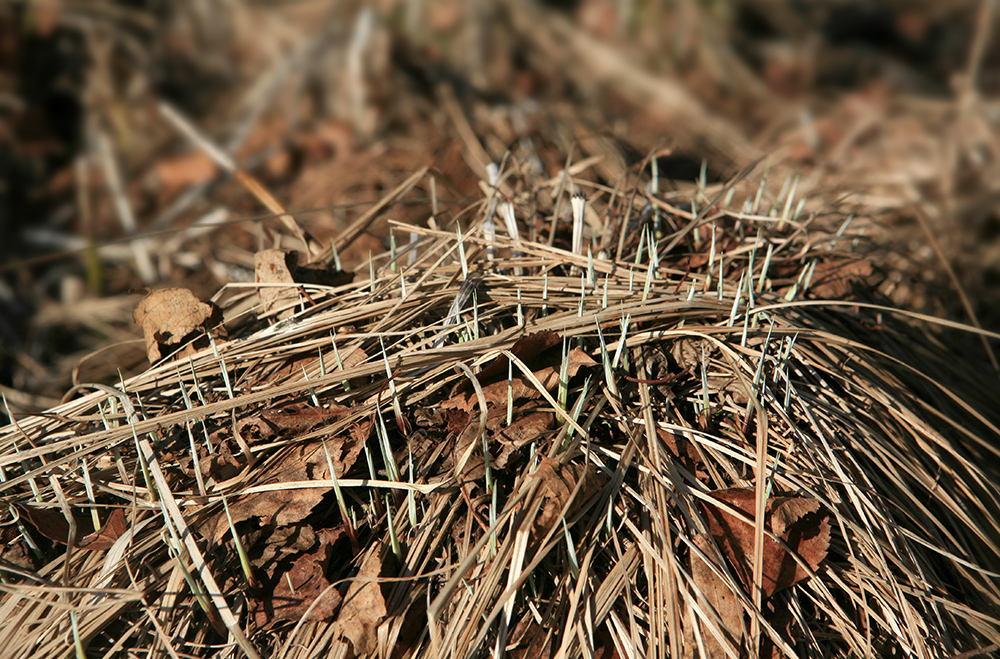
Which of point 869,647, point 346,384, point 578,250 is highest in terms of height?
point 578,250

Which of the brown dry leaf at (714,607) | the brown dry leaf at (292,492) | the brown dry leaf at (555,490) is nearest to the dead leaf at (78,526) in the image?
the brown dry leaf at (292,492)

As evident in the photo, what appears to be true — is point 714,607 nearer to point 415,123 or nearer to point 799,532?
point 799,532

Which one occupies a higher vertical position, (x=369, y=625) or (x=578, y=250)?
(x=578, y=250)

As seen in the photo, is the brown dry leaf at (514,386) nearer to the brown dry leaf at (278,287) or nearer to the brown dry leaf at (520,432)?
the brown dry leaf at (520,432)

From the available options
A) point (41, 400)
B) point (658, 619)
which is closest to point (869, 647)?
point (658, 619)

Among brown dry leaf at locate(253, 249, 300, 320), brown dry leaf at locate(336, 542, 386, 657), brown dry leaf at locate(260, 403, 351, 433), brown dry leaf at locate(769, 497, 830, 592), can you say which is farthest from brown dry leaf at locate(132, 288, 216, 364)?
brown dry leaf at locate(769, 497, 830, 592)

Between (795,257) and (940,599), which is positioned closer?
(940,599)

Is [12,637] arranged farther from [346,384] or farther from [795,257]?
[795,257]
